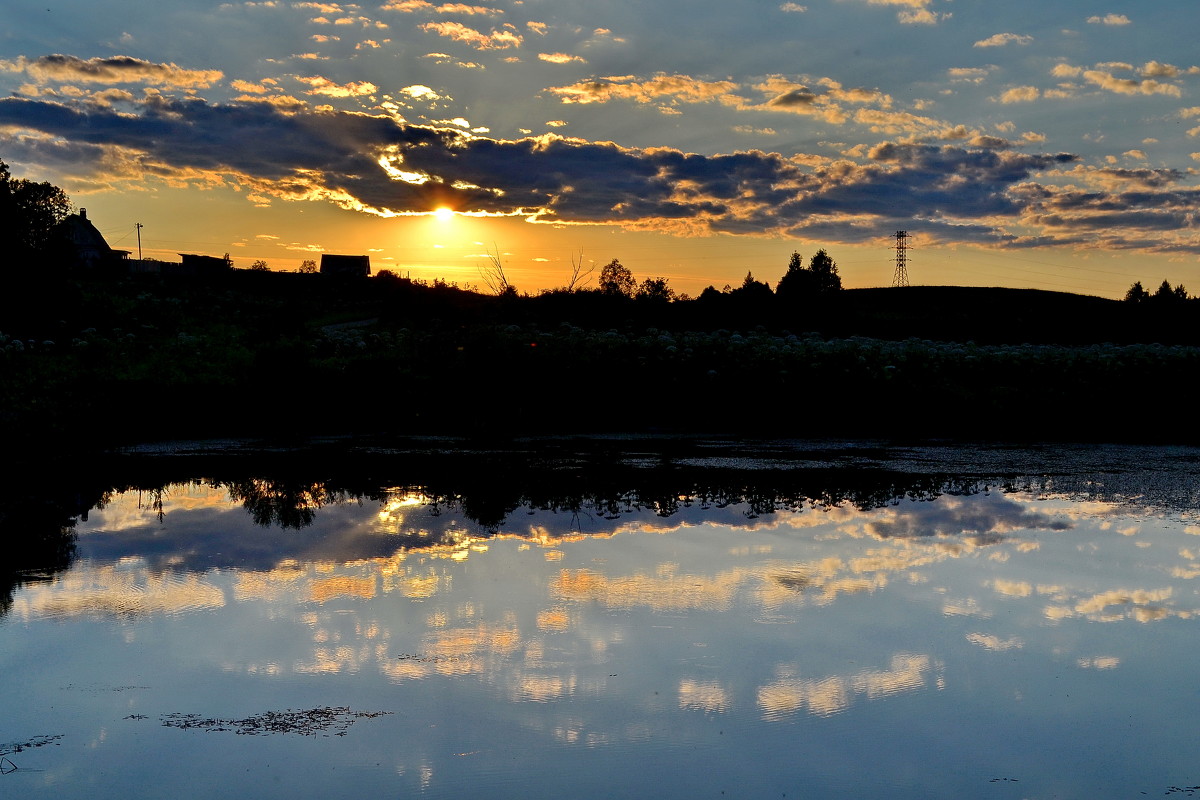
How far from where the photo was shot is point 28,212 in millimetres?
42938

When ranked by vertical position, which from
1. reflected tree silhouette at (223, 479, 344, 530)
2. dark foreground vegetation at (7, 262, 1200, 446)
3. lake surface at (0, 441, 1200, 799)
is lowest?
lake surface at (0, 441, 1200, 799)

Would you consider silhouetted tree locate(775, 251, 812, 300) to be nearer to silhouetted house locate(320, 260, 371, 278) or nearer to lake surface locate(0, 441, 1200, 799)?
silhouetted house locate(320, 260, 371, 278)

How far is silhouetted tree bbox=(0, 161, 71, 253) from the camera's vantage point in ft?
110

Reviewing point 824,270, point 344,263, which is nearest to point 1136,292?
point 824,270

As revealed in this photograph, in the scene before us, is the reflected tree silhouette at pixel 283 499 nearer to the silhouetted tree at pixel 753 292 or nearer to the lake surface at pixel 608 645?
the lake surface at pixel 608 645

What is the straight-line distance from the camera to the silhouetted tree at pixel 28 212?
3356cm

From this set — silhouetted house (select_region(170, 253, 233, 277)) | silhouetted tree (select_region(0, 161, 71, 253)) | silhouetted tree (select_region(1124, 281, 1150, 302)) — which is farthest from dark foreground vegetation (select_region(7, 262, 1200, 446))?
silhouetted tree (select_region(1124, 281, 1150, 302))

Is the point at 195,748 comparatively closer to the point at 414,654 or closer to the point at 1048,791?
the point at 414,654

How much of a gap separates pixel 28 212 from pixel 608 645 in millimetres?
45782

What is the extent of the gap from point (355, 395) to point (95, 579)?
13230mm

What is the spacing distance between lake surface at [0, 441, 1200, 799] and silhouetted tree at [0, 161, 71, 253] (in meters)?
25.4

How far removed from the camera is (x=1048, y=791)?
5.12 m

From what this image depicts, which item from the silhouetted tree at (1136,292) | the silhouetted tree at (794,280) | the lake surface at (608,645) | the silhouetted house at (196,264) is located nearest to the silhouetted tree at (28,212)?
the silhouetted house at (196,264)

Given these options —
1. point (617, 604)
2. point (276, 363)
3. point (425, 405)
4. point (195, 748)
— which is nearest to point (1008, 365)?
point (425, 405)
